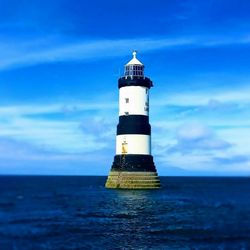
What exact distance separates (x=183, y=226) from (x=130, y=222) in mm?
4439

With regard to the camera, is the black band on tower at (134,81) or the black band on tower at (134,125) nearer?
the black band on tower at (134,125)

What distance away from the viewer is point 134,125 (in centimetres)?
6291

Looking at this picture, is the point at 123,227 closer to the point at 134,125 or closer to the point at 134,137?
the point at 134,137

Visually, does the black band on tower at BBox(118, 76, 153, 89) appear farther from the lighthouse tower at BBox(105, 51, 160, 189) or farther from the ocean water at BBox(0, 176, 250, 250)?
the ocean water at BBox(0, 176, 250, 250)

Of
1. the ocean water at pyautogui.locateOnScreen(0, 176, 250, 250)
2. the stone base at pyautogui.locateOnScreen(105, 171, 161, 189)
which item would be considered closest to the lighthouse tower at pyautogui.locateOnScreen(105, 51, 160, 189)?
the stone base at pyautogui.locateOnScreen(105, 171, 161, 189)

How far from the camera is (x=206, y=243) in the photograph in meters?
30.7

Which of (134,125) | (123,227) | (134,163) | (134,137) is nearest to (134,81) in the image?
(134,125)

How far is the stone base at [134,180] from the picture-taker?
62.5 m

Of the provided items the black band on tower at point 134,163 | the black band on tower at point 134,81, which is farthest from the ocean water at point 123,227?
the black band on tower at point 134,81

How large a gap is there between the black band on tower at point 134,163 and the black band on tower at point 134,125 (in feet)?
10.3

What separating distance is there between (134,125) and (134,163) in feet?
16.2

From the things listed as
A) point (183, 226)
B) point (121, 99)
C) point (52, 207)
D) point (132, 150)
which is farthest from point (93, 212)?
point (121, 99)

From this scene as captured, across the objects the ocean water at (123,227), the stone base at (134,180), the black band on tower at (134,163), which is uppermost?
the black band on tower at (134,163)

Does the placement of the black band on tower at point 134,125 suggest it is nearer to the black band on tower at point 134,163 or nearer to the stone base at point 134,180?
the black band on tower at point 134,163
